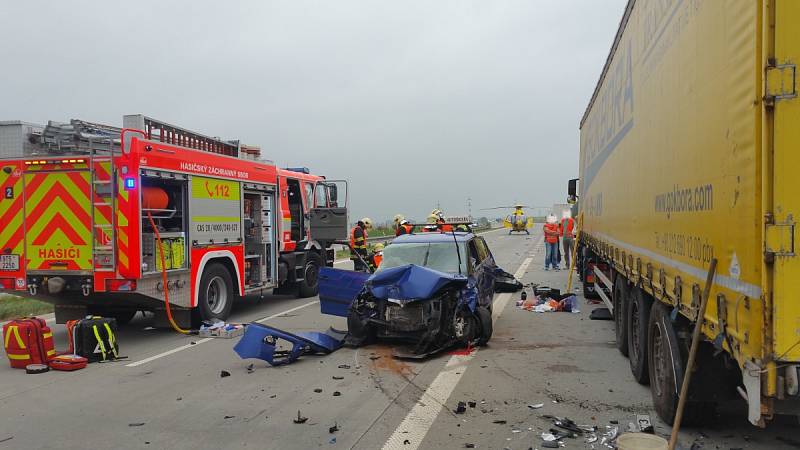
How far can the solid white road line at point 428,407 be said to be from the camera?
15.3ft

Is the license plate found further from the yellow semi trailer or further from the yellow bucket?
the yellow bucket

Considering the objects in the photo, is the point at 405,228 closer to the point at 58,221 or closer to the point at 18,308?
the point at 58,221

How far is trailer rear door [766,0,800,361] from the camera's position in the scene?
109 inches

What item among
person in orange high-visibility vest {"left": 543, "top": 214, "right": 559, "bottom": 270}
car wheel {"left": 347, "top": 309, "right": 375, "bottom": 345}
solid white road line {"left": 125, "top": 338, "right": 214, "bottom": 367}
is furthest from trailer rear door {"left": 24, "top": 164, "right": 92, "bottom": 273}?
person in orange high-visibility vest {"left": 543, "top": 214, "right": 559, "bottom": 270}

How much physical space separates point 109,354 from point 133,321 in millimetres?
3311

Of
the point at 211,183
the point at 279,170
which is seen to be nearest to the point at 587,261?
the point at 279,170

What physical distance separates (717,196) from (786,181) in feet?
1.90

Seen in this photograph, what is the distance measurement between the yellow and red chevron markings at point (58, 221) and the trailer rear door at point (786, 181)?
8.25m

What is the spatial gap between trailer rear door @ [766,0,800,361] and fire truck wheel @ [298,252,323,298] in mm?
11189

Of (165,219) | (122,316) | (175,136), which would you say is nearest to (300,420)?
(165,219)

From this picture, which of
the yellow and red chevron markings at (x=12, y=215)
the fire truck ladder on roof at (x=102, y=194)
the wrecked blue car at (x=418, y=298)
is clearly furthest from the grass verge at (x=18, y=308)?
the wrecked blue car at (x=418, y=298)

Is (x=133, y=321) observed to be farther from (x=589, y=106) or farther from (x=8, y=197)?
(x=589, y=106)

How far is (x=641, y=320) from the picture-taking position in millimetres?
5738

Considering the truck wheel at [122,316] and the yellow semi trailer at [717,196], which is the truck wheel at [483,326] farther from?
the truck wheel at [122,316]
